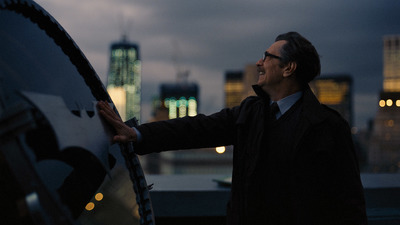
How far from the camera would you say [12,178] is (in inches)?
48.3

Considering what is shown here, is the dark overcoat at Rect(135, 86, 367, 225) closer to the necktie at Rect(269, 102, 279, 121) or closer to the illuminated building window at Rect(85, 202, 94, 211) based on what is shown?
the necktie at Rect(269, 102, 279, 121)

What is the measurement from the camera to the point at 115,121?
183cm

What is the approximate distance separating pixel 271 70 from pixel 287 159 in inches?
22.2

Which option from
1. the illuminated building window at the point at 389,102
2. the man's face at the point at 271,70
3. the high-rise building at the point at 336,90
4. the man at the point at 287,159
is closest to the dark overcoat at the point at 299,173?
the man at the point at 287,159

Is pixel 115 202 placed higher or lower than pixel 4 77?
lower

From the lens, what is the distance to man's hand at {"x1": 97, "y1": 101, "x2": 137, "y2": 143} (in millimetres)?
1807

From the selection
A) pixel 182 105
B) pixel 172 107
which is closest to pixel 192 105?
pixel 182 105

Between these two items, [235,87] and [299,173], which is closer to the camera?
[299,173]

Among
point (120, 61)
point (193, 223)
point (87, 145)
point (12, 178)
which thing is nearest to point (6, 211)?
point (12, 178)

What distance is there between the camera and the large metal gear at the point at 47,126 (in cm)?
118

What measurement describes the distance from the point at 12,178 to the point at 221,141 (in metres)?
1.43

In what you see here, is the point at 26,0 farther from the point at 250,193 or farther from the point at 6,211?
the point at 250,193

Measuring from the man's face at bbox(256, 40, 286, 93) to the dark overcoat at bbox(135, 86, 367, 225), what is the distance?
26 cm

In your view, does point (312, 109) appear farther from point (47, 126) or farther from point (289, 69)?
point (47, 126)
